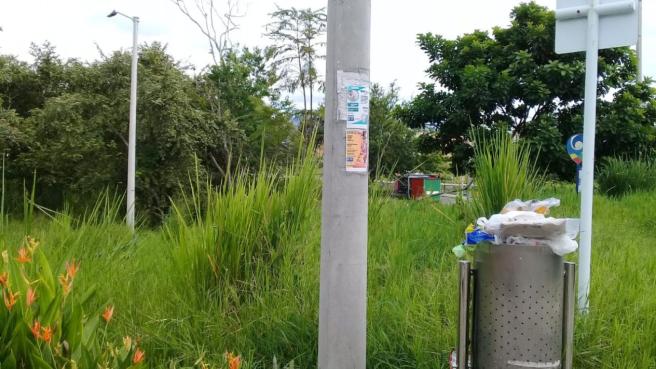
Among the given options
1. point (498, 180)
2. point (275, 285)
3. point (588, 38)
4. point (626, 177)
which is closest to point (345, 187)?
point (275, 285)

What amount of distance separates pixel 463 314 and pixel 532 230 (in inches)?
18.1

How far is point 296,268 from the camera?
4.07 metres

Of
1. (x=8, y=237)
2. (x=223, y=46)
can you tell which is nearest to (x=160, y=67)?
(x=223, y=46)

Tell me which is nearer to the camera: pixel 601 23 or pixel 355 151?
pixel 355 151

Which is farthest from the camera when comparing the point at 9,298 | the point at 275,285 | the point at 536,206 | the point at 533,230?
the point at 275,285

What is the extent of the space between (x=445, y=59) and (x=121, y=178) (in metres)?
12.3

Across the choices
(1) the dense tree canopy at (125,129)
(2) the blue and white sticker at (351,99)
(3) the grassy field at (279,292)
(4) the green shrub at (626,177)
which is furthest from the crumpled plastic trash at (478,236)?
(1) the dense tree canopy at (125,129)

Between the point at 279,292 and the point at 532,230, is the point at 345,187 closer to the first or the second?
the point at 532,230

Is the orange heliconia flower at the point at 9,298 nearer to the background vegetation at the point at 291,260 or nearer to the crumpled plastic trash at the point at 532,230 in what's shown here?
the background vegetation at the point at 291,260

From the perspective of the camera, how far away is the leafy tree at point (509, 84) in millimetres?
12867

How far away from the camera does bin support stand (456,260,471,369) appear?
265 cm

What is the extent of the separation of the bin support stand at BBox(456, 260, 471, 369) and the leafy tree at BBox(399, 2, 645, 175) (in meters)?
10.1

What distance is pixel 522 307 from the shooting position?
263cm

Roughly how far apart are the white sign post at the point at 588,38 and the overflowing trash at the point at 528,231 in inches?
48.6
